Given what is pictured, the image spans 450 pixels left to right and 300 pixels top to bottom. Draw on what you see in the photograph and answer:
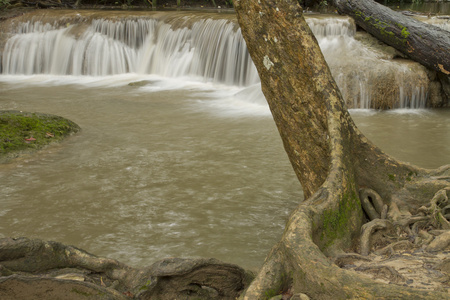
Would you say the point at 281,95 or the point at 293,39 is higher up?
the point at 293,39

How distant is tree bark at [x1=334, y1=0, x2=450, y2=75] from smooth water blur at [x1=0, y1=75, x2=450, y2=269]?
1288 mm

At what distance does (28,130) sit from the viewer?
321 inches

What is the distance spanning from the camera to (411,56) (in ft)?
37.0

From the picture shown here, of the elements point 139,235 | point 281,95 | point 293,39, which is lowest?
point 139,235

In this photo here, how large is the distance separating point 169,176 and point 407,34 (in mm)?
6854

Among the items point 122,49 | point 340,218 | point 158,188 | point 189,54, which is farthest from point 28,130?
point 122,49

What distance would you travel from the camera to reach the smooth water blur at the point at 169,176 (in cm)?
507

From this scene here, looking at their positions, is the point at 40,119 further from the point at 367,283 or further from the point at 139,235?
the point at 367,283

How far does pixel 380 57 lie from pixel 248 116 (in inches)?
136

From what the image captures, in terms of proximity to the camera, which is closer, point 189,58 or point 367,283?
point 367,283

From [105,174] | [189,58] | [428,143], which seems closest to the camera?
[105,174]

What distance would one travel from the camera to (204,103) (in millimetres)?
11227

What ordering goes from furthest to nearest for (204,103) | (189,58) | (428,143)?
(189,58), (204,103), (428,143)

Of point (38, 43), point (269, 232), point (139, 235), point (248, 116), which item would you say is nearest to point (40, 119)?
point (248, 116)
